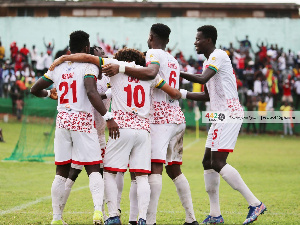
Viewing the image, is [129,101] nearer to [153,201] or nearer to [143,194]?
[143,194]

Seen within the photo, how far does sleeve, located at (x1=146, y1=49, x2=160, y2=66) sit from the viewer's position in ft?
25.1

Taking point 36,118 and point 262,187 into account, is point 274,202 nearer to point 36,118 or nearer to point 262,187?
point 262,187

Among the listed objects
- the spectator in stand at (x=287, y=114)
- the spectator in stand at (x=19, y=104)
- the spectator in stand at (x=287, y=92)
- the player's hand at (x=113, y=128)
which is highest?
the player's hand at (x=113, y=128)

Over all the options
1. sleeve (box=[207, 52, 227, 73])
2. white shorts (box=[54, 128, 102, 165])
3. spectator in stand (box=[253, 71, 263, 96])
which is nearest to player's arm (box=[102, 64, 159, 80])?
white shorts (box=[54, 128, 102, 165])

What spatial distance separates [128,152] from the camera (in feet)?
24.6

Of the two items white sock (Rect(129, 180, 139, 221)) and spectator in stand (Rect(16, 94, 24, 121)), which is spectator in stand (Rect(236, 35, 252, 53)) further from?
white sock (Rect(129, 180, 139, 221))

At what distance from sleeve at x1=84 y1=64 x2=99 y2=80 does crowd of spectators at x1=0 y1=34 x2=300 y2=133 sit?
2280 centimetres

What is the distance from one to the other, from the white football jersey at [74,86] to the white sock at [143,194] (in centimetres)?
110

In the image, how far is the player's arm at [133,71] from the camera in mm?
7367

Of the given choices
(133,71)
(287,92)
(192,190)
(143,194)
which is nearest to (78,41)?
(133,71)

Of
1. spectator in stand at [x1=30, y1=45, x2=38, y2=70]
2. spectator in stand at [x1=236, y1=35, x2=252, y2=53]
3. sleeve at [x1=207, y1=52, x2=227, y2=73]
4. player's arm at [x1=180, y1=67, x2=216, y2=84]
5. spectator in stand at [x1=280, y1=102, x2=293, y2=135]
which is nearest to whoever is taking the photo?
player's arm at [x1=180, y1=67, x2=216, y2=84]

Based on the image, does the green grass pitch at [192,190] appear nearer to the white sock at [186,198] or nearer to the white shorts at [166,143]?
the white sock at [186,198]

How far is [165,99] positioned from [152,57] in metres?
0.61

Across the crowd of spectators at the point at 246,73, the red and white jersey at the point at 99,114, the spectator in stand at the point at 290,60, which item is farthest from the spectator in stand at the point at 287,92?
the red and white jersey at the point at 99,114
